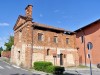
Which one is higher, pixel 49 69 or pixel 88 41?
pixel 88 41

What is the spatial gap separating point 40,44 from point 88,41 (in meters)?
9.69

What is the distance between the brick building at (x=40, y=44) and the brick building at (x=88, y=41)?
5.03 feet

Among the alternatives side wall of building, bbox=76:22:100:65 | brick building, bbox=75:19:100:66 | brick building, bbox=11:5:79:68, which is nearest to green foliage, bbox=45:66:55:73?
brick building, bbox=11:5:79:68

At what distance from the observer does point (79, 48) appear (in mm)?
35250

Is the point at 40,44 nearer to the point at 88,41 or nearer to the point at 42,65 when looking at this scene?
the point at 42,65

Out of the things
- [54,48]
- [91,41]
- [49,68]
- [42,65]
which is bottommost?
[49,68]

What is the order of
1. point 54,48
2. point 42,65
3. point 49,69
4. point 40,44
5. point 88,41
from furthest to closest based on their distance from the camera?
point 88,41 → point 54,48 → point 40,44 → point 42,65 → point 49,69

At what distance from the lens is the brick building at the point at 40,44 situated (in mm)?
27141

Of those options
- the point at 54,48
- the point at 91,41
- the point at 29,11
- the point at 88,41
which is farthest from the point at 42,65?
the point at 88,41

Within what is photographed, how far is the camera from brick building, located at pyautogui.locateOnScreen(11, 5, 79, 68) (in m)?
27.1

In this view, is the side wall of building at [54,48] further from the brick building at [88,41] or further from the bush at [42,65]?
the bush at [42,65]

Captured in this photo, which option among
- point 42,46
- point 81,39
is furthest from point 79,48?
point 42,46

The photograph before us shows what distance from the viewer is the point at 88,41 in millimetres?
32688

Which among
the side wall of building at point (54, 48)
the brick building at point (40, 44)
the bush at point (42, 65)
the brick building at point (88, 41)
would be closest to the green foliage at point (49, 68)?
the bush at point (42, 65)
